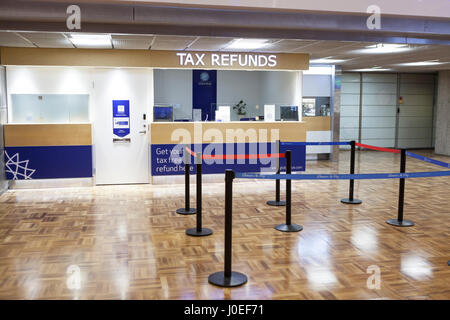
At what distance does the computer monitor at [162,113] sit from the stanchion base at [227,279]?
498 cm

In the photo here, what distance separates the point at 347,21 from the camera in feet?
22.1

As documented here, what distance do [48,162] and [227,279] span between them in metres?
5.28

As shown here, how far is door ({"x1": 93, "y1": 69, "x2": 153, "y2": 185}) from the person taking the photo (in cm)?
827

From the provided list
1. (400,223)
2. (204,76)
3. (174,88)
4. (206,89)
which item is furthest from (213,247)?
(174,88)

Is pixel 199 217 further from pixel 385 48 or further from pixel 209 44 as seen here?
pixel 385 48

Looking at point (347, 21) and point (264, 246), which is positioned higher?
point (347, 21)

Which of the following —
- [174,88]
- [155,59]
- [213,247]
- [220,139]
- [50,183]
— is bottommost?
[213,247]

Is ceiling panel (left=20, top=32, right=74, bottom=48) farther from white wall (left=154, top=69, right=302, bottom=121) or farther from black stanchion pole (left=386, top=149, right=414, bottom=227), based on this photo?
black stanchion pole (left=386, top=149, right=414, bottom=227)

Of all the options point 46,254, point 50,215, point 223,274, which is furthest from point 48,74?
point 223,274

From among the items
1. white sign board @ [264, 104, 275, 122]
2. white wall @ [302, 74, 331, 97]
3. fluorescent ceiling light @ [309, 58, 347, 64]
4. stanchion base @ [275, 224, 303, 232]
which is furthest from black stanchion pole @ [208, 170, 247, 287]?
white wall @ [302, 74, 331, 97]

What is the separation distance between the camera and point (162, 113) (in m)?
8.48

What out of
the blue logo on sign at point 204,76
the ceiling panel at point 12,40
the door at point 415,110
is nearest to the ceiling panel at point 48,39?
the ceiling panel at point 12,40

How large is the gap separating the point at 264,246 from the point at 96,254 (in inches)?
67.5
